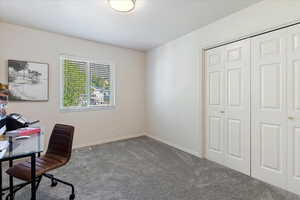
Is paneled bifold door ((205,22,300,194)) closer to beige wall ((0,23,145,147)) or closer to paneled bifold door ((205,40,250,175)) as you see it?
paneled bifold door ((205,40,250,175))

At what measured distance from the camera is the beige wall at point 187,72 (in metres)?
2.29

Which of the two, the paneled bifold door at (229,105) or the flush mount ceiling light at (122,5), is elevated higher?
the flush mount ceiling light at (122,5)

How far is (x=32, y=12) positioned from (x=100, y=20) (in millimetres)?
1020

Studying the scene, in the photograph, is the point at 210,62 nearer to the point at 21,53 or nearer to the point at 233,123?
the point at 233,123

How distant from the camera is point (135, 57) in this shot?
477cm

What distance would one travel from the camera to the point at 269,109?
2285 mm

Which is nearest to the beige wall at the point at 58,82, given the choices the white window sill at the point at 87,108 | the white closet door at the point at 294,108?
the white window sill at the point at 87,108

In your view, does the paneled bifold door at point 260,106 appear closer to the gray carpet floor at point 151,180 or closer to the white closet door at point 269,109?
the white closet door at point 269,109

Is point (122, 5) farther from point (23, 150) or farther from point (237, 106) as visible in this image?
point (237, 106)

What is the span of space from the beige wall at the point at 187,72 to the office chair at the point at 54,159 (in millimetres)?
2260

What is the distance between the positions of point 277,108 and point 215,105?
0.96 m

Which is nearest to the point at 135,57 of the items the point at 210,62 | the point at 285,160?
the point at 210,62

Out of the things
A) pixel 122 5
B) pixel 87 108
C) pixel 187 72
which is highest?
pixel 122 5

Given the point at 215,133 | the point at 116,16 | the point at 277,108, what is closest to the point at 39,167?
the point at 116,16
